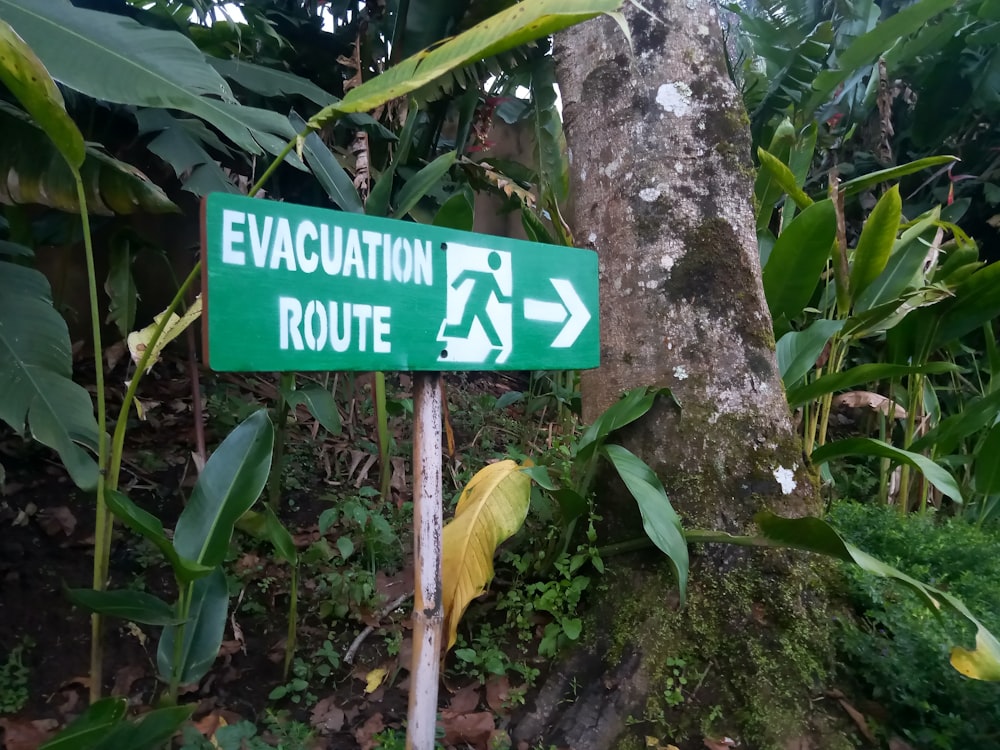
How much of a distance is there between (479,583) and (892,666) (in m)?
0.81

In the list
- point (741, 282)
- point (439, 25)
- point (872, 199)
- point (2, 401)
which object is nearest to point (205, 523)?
point (2, 401)

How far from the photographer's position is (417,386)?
2.96 feet

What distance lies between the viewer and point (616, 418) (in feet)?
4.38

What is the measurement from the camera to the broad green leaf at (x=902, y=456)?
4.50ft

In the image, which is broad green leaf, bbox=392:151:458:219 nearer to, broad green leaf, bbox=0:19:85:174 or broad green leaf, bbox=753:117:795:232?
broad green leaf, bbox=0:19:85:174

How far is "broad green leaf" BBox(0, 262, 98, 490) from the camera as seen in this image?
3.73ft

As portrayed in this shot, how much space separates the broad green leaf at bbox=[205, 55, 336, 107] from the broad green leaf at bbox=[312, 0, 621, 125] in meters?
1.54

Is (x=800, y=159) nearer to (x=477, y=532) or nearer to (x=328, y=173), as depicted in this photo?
(x=328, y=173)

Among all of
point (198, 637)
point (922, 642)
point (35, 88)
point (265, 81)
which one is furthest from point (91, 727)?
point (265, 81)

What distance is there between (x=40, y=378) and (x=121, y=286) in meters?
0.64

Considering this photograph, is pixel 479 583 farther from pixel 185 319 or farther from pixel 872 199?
pixel 872 199

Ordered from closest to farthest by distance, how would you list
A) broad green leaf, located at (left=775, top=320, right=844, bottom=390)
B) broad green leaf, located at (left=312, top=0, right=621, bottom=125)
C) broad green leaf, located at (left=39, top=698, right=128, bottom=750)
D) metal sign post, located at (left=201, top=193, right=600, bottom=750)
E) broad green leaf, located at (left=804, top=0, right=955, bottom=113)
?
broad green leaf, located at (left=312, top=0, right=621, bottom=125)
metal sign post, located at (left=201, top=193, right=600, bottom=750)
broad green leaf, located at (left=39, top=698, right=128, bottom=750)
broad green leaf, located at (left=775, top=320, right=844, bottom=390)
broad green leaf, located at (left=804, top=0, right=955, bottom=113)

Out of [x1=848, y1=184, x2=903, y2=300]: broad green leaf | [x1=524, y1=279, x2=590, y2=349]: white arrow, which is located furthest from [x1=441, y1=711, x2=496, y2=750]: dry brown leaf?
[x1=848, y1=184, x2=903, y2=300]: broad green leaf

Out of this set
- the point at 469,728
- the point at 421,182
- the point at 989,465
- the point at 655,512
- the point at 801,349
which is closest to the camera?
the point at 655,512
